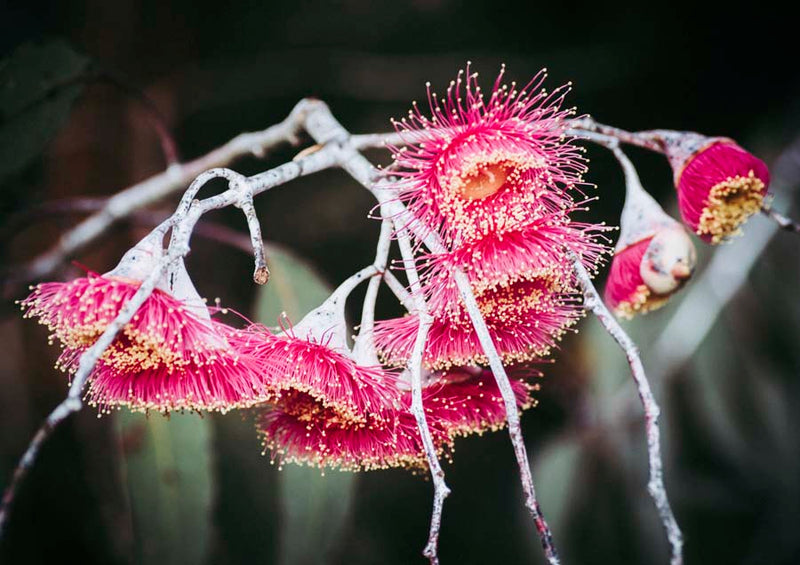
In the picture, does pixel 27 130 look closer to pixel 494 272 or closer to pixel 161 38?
pixel 161 38

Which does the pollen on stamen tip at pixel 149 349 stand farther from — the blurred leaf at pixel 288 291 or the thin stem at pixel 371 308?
the blurred leaf at pixel 288 291

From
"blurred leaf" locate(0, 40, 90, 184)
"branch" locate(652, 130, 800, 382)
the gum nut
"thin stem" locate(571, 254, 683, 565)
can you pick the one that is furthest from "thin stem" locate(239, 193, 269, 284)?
"branch" locate(652, 130, 800, 382)

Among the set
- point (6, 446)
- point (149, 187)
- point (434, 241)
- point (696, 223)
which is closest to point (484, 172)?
point (434, 241)

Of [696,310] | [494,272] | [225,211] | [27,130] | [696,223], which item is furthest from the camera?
[225,211]

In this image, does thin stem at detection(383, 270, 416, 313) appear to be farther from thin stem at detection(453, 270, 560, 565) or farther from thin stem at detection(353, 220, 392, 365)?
thin stem at detection(453, 270, 560, 565)

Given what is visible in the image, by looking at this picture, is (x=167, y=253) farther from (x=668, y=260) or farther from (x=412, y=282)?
(x=668, y=260)

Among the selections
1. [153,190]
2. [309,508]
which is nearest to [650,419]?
[309,508]
